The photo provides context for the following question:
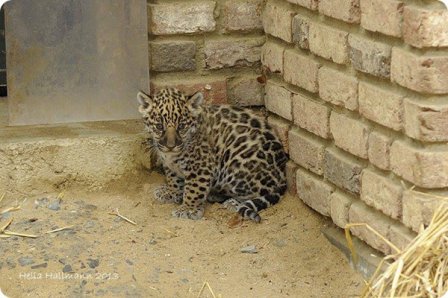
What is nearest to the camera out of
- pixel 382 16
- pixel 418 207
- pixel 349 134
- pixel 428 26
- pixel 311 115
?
pixel 428 26

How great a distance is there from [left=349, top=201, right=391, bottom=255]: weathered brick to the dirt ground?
248 millimetres

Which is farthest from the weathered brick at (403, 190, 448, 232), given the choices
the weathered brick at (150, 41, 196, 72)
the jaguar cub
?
the weathered brick at (150, 41, 196, 72)

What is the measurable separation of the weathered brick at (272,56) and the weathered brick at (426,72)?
165 cm

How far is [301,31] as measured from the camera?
23.1ft

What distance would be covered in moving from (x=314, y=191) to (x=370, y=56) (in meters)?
1.15

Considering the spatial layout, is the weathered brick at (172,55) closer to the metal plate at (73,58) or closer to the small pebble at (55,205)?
the metal plate at (73,58)

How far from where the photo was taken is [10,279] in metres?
6.48

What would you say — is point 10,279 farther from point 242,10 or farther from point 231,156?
point 242,10

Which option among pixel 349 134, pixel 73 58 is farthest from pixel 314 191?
pixel 73 58

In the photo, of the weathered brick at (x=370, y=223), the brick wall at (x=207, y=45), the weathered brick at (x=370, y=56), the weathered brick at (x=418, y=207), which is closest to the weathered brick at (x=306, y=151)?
the weathered brick at (x=370, y=223)

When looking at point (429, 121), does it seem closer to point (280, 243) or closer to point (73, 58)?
point (280, 243)

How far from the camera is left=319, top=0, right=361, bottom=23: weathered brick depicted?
6.30 metres

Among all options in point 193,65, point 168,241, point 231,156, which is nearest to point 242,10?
point 193,65

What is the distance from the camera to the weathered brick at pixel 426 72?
566 centimetres
